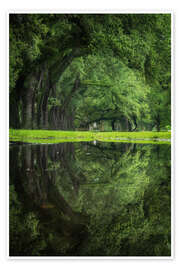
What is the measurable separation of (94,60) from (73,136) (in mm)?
2839

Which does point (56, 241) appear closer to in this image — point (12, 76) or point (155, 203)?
point (155, 203)

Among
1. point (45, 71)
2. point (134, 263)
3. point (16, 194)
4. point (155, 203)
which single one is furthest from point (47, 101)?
point (134, 263)

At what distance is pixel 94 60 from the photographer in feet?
25.3

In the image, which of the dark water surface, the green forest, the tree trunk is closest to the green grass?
the green forest

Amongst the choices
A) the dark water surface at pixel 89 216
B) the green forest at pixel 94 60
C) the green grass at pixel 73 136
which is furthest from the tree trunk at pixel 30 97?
the dark water surface at pixel 89 216

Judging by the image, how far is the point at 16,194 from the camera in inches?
137

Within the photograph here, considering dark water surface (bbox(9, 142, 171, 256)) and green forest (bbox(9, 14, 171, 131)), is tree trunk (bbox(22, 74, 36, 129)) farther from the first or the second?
dark water surface (bbox(9, 142, 171, 256))

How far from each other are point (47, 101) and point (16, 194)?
6294 millimetres

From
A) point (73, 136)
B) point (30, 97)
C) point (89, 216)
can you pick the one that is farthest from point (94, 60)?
point (89, 216)

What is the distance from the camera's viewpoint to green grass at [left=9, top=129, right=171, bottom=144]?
5184mm

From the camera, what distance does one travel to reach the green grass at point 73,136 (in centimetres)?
518

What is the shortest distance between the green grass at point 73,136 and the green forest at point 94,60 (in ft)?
0.71

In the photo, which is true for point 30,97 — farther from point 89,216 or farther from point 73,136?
point 89,216

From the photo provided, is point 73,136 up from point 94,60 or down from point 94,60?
down
